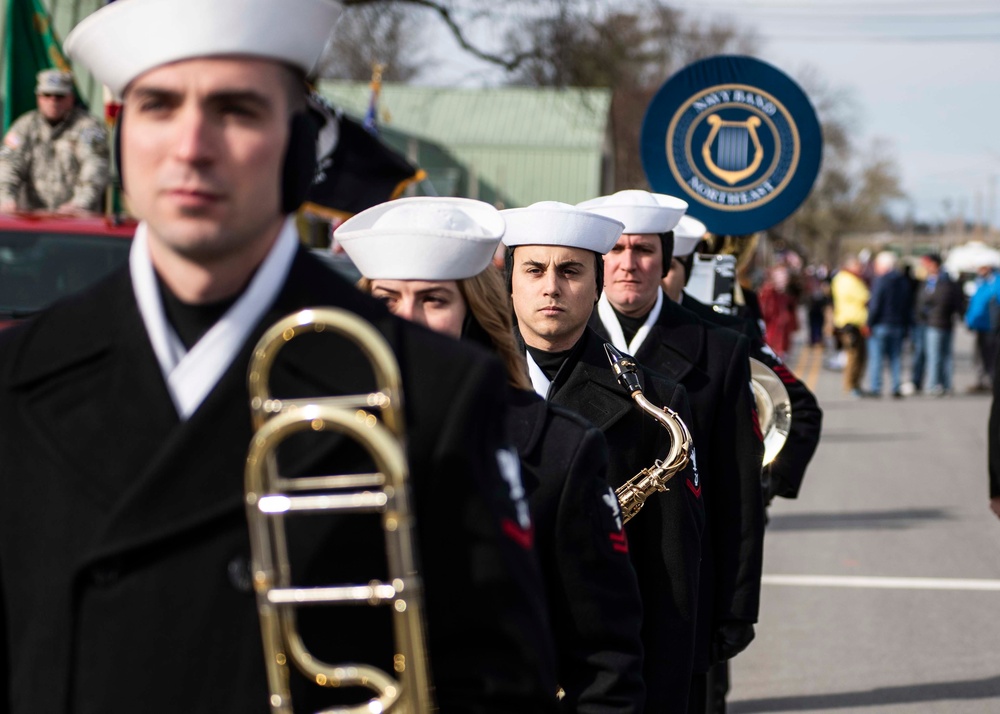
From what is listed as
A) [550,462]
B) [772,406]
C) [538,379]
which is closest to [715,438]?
[538,379]

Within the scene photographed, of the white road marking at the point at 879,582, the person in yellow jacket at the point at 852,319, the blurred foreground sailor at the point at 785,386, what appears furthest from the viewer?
the person in yellow jacket at the point at 852,319

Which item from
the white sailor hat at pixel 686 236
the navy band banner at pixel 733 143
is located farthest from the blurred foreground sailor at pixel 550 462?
the navy band banner at pixel 733 143

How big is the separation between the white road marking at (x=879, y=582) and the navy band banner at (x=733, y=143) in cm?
301

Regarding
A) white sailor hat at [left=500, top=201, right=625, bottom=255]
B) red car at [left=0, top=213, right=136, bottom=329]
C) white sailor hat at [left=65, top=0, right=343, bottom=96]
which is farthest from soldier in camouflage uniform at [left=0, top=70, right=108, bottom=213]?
white sailor hat at [left=65, top=0, right=343, bottom=96]

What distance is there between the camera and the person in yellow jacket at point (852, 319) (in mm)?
23156

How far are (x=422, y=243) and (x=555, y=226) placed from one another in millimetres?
1524

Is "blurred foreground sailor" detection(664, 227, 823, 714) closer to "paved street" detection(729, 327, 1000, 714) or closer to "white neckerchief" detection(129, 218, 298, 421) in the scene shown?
"paved street" detection(729, 327, 1000, 714)

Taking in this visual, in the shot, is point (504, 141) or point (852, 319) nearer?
point (852, 319)

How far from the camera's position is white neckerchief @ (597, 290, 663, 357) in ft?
18.0

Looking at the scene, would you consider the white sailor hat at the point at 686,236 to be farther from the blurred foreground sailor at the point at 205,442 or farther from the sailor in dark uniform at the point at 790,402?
the blurred foreground sailor at the point at 205,442

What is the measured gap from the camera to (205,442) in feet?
6.46

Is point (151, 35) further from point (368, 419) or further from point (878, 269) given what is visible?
point (878, 269)

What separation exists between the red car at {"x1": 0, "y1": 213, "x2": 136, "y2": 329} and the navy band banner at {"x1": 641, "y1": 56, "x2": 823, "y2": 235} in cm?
295

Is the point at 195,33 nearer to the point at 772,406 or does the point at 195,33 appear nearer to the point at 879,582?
the point at 772,406
